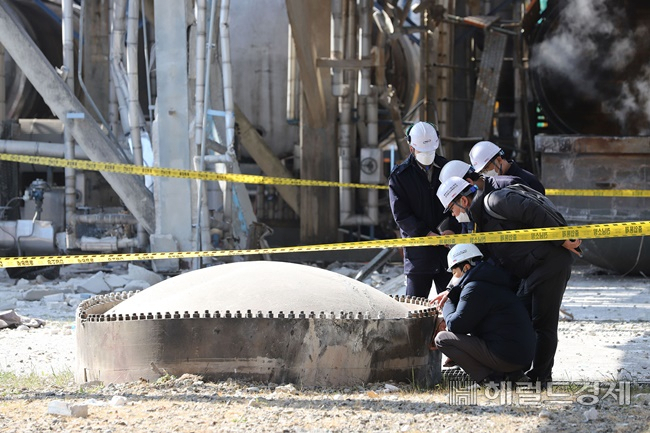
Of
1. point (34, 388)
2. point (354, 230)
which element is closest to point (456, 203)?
point (34, 388)

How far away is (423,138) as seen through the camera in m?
7.60

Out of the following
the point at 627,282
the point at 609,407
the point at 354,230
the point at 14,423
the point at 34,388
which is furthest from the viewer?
the point at 354,230

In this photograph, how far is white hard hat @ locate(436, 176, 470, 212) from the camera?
6742 millimetres

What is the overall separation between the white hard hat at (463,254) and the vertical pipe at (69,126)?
6399 mm

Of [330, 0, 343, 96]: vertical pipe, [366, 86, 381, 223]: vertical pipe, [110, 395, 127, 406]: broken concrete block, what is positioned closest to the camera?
[110, 395, 127, 406]: broken concrete block

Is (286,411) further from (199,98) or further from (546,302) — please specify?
(199,98)

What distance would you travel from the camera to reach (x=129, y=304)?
273 inches

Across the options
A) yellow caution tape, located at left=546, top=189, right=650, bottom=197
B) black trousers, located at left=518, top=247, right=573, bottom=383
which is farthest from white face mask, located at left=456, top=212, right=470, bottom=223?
yellow caution tape, located at left=546, top=189, right=650, bottom=197

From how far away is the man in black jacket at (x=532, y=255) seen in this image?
6.56 metres

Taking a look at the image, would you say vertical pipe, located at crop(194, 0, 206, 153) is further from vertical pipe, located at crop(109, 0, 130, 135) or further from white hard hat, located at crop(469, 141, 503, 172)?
white hard hat, located at crop(469, 141, 503, 172)

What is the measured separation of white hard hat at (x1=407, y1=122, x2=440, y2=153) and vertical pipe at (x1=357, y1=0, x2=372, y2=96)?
18.4 ft

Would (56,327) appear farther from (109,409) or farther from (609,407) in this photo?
(609,407)

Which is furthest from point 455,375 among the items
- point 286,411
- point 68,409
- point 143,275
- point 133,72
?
point 133,72

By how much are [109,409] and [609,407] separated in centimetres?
253
